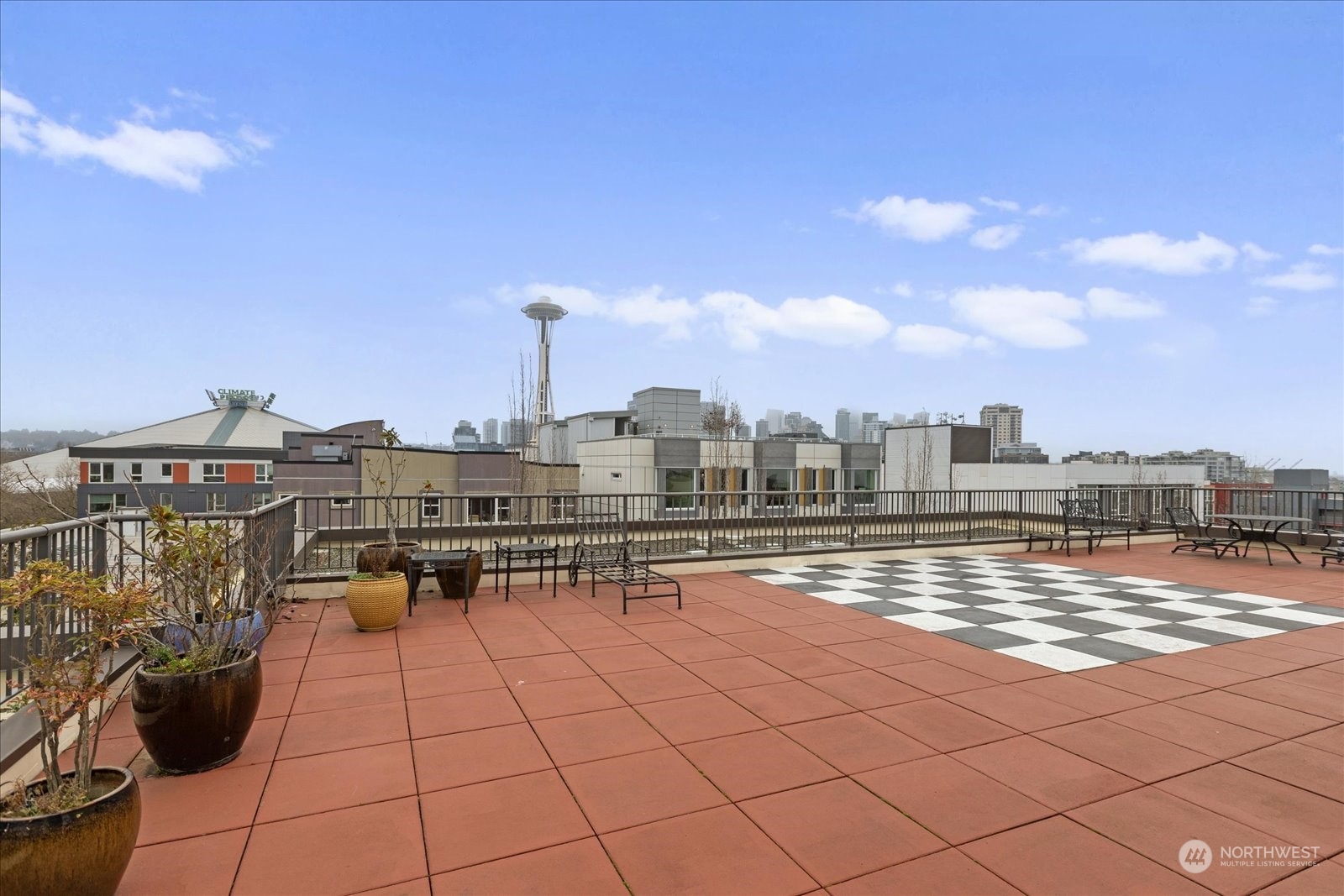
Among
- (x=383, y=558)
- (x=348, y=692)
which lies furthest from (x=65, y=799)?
(x=383, y=558)

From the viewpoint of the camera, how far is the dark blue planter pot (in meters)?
3.46

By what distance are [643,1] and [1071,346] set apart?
87.8 feet

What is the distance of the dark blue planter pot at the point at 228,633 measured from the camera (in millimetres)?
3465

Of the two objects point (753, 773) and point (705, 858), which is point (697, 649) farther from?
point (705, 858)

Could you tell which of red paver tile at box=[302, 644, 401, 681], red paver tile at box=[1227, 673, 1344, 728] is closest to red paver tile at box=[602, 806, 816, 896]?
red paver tile at box=[302, 644, 401, 681]

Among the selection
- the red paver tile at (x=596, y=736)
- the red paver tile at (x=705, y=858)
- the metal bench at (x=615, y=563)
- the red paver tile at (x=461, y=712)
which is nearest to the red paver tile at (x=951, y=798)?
the red paver tile at (x=705, y=858)

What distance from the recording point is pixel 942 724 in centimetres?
376

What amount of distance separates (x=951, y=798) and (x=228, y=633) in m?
3.64

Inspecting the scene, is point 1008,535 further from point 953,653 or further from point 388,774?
point 388,774

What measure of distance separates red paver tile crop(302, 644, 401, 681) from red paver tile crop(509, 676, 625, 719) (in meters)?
1.15

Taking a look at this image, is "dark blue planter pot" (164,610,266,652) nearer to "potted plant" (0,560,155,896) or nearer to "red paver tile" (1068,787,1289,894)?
"potted plant" (0,560,155,896)

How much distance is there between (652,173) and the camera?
21031mm

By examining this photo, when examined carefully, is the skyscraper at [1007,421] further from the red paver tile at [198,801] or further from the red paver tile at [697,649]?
the red paver tile at [198,801]

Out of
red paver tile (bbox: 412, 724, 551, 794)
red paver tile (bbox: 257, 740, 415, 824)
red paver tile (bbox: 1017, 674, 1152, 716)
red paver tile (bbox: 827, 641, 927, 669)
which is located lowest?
red paver tile (bbox: 1017, 674, 1152, 716)
